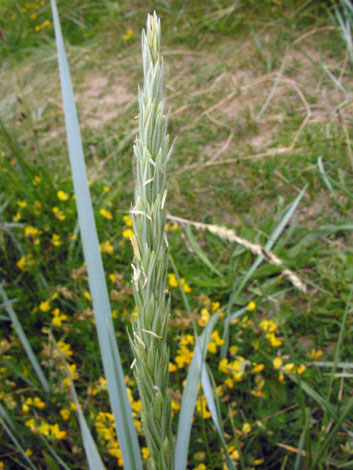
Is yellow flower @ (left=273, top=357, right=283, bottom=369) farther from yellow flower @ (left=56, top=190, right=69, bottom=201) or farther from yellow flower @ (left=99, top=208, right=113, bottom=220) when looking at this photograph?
yellow flower @ (left=56, top=190, right=69, bottom=201)

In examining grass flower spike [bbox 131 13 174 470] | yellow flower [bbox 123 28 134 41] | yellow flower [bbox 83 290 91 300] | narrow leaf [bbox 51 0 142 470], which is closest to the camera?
grass flower spike [bbox 131 13 174 470]

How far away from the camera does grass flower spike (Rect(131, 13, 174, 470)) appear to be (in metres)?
0.54

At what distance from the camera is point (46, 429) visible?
1.30 metres

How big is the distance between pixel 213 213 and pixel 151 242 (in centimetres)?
164

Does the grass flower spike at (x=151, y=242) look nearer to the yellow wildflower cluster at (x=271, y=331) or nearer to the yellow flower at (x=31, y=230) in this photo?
the yellow wildflower cluster at (x=271, y=331)

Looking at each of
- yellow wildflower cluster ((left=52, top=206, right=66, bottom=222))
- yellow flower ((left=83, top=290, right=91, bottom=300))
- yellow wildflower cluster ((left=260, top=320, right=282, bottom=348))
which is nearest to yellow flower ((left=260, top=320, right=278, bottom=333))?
yellow wildflower cluster ((left=260, top=320, right=282, bottom=348))

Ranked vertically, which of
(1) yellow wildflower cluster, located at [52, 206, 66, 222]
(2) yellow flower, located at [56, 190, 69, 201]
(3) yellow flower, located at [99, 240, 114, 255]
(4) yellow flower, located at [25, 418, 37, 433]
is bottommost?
(4) yellow flower, located at [25, 418, 37, 433]

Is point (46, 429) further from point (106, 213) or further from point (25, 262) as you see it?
point (106, 213)

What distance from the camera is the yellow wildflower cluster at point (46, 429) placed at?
4.24 ft

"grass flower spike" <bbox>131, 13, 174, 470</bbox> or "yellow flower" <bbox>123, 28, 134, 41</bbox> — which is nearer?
"grass flower spike" <bbox>131, 13, 174, 470</bbox>

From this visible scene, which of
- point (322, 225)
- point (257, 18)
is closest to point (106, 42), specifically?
point (257, 18)

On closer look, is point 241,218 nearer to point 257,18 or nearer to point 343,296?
point 343,296

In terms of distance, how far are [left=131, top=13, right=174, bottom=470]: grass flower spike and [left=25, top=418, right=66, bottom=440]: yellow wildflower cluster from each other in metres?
0.79

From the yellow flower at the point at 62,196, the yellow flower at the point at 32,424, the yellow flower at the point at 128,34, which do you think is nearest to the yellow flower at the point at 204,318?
the yellow flower at the point at 32,424
